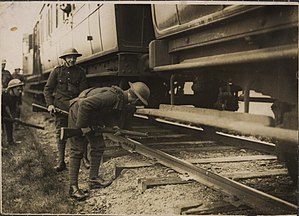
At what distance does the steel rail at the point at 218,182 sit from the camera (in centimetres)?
226

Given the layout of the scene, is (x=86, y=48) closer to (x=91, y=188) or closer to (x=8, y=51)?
(x=8, y=51)

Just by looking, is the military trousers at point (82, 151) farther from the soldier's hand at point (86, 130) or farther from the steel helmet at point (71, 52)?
the steel helmet at point (71, 52)

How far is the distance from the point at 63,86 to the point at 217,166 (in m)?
1.15

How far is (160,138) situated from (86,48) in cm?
81

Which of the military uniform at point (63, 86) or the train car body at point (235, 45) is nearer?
the train car body at point (235, 45)

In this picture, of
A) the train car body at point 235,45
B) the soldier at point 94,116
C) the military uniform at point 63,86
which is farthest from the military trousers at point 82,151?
the train car body at point 235,45

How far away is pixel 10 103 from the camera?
2494mm

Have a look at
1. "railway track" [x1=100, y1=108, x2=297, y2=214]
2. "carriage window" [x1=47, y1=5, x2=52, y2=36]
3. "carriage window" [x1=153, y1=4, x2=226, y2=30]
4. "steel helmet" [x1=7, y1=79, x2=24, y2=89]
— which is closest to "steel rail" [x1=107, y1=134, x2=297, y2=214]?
"railway track" [x1=100, y1=108, x2=297, y2=214]

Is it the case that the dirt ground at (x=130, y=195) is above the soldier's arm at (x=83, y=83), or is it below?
below

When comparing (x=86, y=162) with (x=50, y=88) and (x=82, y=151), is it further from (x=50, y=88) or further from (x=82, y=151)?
(x=50, y=88)

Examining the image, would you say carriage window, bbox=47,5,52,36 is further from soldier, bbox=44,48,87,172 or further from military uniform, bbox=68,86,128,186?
military uniform, bbox=68,86,128,186

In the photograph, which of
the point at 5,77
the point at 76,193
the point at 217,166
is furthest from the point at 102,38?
the point at 217,166

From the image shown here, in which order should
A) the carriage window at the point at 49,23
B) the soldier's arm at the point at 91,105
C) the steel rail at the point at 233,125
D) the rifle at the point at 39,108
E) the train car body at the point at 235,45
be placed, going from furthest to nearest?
the carriage window at the point at 49,23
the rifle at the point at 39,108
the soldier's arm at the point at 91,105
the train car body at the point at 235,45
the steel rail at the point at 233,125

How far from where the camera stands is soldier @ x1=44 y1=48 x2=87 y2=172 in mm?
2445
